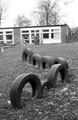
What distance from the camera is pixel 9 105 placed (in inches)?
146

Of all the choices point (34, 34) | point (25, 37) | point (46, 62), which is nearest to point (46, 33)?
point (34, 34)

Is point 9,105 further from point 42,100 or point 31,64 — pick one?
point 31,64

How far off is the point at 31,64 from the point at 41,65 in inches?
51.7

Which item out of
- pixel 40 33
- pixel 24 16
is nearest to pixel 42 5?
pixel 24 16

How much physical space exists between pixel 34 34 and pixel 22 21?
24.9 m

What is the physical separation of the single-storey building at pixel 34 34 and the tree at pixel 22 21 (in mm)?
23262

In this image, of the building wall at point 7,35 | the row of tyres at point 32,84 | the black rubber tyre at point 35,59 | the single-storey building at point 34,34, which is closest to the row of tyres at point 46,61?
the black rubber tyre at point 35,59

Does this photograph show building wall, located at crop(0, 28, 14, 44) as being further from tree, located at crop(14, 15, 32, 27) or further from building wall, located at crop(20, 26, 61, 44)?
tree, located at crop(14, 15, 32, 27)

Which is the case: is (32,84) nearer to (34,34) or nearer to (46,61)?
(46,61)

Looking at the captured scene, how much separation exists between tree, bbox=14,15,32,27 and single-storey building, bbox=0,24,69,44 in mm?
23262

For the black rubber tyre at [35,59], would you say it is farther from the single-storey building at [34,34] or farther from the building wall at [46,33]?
the building wall at [46,33]

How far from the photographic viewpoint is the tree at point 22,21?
5341 centimetres

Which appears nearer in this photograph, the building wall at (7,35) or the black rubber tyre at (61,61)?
the black rubber tyre at (61,61)

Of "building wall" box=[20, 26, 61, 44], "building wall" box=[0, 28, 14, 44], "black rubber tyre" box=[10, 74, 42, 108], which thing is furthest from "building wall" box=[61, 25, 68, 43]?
"black rubber tyre" box=[10, 74, 42, 108]
